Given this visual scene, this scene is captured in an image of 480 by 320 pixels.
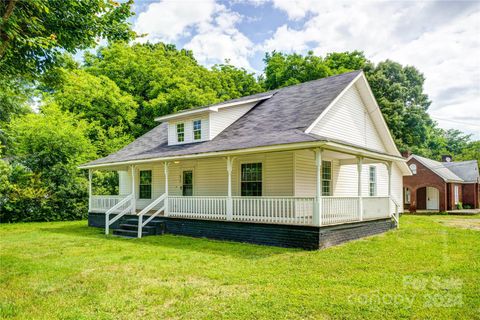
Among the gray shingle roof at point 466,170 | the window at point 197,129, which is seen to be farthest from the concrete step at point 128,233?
the gray shingle roof at point 466,170

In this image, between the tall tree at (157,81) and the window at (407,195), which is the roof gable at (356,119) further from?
the tall tree at (157,81)

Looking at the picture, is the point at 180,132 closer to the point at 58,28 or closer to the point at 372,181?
the point at 58,28

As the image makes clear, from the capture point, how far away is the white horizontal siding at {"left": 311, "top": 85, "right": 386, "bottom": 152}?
13830mm

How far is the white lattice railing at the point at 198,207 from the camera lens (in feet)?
41.5

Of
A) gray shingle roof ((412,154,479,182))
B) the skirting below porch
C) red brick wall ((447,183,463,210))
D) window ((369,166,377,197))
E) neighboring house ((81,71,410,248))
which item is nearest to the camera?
the skirting below porch

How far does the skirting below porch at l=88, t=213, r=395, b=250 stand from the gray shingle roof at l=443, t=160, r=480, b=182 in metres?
22.3

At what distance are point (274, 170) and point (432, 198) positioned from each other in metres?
23.2

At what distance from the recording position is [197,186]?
15992 millimetres

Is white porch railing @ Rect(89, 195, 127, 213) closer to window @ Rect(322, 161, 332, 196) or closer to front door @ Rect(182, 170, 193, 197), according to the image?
front door @ Rect(182, 170, 193, 197)

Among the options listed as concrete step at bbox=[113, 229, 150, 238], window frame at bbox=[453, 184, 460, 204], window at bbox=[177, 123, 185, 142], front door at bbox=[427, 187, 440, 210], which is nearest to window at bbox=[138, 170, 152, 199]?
window at bbox=[177, 123, 185, 142]

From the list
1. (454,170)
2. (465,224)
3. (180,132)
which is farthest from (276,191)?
(454,170)

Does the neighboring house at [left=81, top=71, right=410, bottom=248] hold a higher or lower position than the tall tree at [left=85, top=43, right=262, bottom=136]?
lower

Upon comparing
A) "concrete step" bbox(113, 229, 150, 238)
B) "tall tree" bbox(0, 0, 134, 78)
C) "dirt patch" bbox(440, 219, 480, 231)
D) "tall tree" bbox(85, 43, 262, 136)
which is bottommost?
"dirt patch" bbox(440, 219, 480, 231)

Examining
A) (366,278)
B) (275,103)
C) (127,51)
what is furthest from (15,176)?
(366,278)
